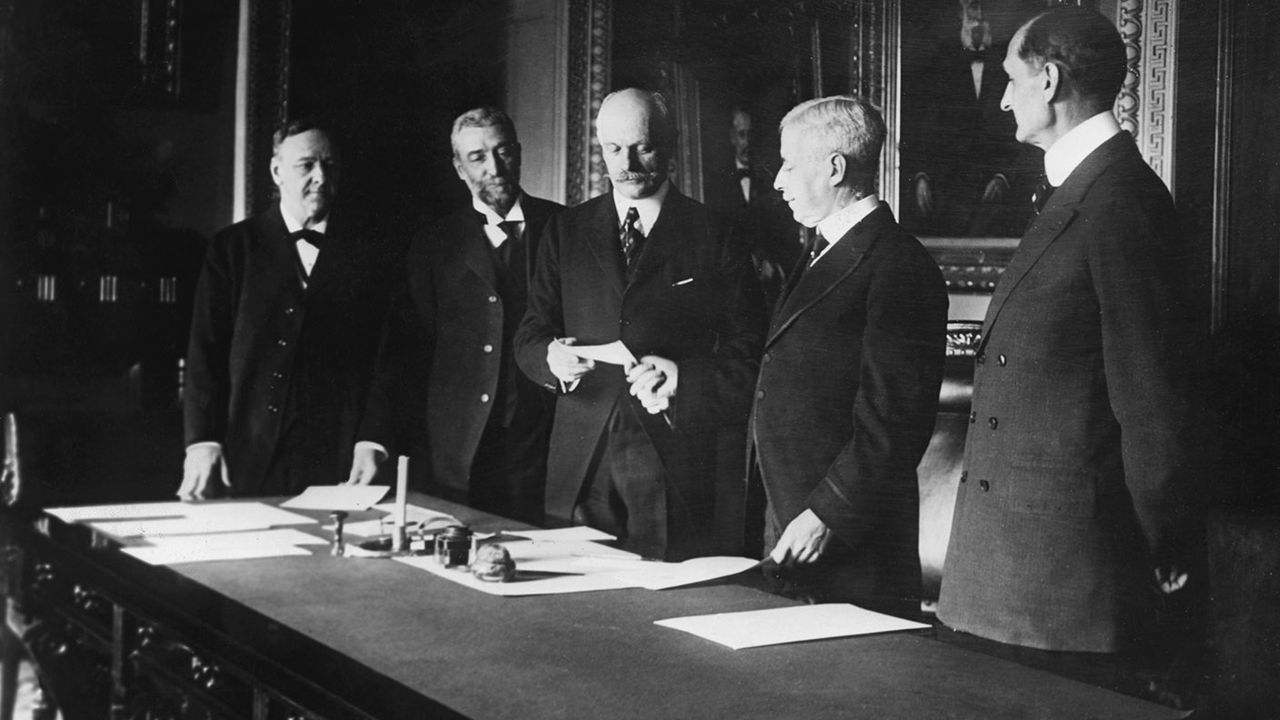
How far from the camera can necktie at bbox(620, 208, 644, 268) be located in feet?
12.1

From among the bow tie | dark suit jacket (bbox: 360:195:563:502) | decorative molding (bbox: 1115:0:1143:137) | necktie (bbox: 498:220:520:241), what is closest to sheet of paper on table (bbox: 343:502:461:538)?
dark suit jacket (bbox: 360:195:563:502)

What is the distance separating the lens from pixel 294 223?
519 centimetres

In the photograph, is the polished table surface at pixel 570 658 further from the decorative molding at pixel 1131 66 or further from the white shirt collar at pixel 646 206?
the white shirt collar at pixel 646 206

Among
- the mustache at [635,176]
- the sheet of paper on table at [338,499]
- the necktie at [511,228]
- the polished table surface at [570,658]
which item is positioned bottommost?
the polished table surface at [570,658]

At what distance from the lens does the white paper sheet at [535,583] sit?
2.66 meters

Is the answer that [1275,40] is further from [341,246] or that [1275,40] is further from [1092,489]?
[341,246]

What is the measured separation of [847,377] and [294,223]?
292 cm

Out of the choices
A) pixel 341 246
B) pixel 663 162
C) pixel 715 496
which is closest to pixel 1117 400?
pixel 715 496

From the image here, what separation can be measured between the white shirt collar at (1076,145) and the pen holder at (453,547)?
59.9 inches

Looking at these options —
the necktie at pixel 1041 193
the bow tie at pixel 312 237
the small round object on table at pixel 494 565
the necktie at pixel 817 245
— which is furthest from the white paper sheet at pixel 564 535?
the bow tie at pixel 312 237

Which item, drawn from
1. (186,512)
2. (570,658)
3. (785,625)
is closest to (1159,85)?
(785,625)

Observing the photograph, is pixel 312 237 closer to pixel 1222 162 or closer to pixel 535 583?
pixel 535 583

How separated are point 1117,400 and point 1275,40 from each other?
0.68m

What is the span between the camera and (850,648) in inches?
86.1
